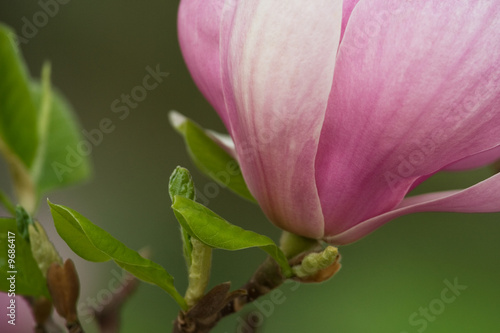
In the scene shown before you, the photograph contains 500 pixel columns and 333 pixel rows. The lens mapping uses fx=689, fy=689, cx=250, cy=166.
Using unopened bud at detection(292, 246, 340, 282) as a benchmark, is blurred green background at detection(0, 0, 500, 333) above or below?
below

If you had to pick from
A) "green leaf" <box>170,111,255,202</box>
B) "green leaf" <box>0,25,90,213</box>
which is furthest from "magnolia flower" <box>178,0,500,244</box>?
"green leaf" <box>0,25,90,213</box>

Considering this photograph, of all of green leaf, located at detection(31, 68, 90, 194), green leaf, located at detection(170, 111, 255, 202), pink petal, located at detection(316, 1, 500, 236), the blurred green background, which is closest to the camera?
pink petal, located at detection(316, 1, 500, 236)

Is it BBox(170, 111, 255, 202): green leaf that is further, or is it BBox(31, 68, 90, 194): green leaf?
BBox(31, 68, 90, 194): green leaf

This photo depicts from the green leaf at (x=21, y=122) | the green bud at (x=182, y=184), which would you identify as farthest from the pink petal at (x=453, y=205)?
the green leaf at (x=21, y=122)

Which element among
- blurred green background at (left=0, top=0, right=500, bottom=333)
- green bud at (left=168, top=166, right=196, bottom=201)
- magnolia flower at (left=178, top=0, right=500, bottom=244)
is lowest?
blurred green background at (left=0, top=0, right=500, bottom=333)

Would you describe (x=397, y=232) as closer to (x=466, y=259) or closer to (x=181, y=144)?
(x=466, y=259)

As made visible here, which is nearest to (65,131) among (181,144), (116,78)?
(181,144)

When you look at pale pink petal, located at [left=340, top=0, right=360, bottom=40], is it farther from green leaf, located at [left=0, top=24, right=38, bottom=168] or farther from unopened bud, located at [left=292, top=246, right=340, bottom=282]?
green leaf, located at [left=0, top=24, right=38, bottom=168]

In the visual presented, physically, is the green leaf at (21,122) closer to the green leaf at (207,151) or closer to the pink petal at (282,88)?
the green leaf at (207,151)
